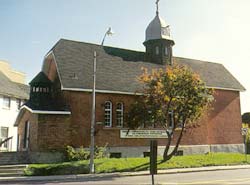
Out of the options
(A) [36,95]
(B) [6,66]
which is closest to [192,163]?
(A) [36,95]

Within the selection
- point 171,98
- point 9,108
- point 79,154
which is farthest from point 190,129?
point 9,108

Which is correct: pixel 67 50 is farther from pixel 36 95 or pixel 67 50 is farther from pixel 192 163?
pixel 192 163

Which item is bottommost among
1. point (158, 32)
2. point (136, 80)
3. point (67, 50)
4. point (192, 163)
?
point (192, 163)

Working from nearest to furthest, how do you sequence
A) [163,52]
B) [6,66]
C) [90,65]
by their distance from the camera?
[90,65] < [163,52] < [6,66]

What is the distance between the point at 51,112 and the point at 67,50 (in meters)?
7.04

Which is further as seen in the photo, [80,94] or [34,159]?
[80,94]

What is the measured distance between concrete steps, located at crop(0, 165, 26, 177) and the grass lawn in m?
0.50

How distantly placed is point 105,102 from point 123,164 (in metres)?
6.72

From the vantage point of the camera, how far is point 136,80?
3039 cm

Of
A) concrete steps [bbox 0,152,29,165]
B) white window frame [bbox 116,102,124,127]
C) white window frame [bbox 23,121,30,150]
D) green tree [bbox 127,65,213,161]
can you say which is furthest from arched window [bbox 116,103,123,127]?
concrete steps [bbox 0,152,29,165]

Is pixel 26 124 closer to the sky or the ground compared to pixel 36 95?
closer to the ground

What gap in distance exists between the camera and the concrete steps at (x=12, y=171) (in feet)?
66.4

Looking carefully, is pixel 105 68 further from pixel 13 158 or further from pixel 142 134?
pixel 13 158

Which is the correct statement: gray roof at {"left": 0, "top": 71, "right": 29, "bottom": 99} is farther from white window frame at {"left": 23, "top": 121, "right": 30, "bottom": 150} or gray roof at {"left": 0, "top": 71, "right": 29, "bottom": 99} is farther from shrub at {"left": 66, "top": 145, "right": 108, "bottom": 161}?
shrub at {"left": 66, "top": 145, "right": 108, "bottom": 161}
